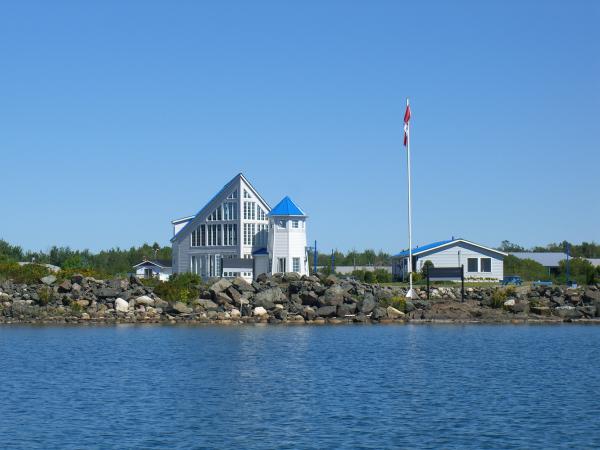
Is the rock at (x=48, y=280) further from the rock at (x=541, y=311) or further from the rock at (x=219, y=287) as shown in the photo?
the rock at (x=541, y=311)

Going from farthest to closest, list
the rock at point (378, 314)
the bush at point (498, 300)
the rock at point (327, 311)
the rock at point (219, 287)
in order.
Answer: the bush at point (498, 300) < the rock at point (219, 287) < the rock at point (327, 311) < the rock at point (378, 314)

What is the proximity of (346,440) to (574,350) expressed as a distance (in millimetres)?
27130

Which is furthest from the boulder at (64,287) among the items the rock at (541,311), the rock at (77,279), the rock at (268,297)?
the rock at (541,311)

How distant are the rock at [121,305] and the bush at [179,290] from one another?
3.85 meters

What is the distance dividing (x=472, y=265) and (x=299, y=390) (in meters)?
59.0

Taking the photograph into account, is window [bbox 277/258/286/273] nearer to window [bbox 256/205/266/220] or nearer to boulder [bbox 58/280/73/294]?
window [bbox 256/205/266/220]

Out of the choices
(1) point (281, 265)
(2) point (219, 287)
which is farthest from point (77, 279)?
(1) point (281, 265)

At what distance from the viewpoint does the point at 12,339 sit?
54.6 m

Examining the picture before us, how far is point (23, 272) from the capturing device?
8044 centimetres

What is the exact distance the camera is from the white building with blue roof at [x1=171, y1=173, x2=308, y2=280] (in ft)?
265

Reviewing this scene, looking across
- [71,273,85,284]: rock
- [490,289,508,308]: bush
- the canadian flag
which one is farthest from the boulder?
[490,289,508,308]: bush

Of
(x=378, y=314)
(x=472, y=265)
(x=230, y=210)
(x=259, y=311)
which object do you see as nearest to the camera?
(x=378, y=314)

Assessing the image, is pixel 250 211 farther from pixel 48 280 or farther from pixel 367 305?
pixel 367 305

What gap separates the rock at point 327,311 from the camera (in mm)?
66062
